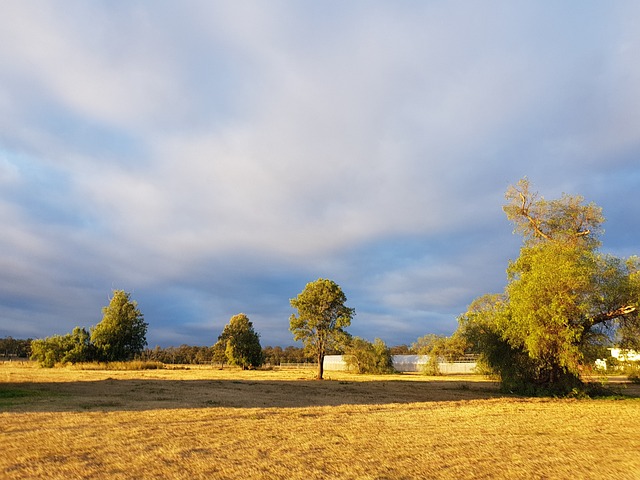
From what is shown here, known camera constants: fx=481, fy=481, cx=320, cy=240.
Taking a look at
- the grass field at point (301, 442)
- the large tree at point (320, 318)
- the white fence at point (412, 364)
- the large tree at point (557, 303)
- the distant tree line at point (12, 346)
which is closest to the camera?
the grass field at point (301, 442)

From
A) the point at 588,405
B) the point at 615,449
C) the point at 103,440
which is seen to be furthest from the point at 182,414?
the point at 588,405

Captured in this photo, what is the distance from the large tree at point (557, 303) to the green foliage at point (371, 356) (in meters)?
32.5

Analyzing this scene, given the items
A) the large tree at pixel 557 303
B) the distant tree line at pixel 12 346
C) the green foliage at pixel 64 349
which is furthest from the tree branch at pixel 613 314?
the distant tree line at pixel 12 346

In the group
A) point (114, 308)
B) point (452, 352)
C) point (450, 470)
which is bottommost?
point (450, 470)

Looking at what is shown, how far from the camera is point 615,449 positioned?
10.5m

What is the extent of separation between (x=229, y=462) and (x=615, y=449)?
843cm

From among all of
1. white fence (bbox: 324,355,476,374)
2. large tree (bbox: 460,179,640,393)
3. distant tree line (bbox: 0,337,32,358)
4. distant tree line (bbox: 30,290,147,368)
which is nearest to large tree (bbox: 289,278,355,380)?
large tree (bbox: 460,179,640,393)

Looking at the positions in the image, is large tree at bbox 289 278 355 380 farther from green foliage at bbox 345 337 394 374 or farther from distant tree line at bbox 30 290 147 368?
distant tree line at bbox 30 290 147 368

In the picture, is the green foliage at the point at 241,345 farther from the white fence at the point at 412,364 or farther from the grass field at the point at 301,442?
the grass field at the point at 301,442

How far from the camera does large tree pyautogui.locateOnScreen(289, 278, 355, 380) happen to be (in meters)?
41.9

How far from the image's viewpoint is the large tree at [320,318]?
137ft

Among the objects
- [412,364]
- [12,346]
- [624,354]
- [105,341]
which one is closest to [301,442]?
[624,354]

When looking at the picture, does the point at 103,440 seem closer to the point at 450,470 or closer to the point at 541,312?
the point at 450,470

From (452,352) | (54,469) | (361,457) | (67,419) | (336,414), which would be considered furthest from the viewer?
(452,352)
